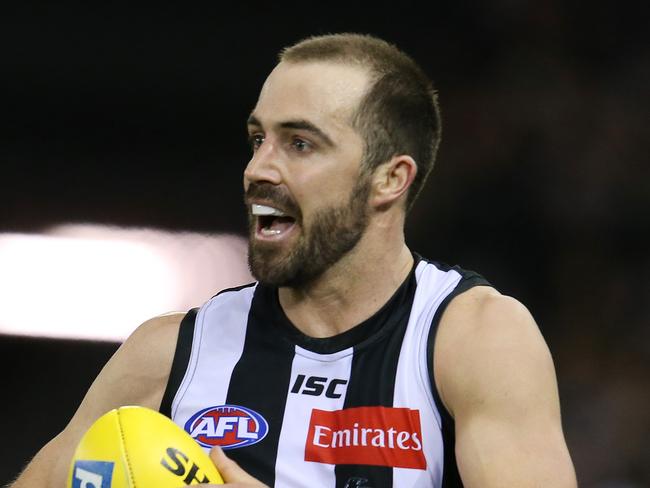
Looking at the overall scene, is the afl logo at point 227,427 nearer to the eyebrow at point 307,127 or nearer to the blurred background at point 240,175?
the eyebrow at point 307,127

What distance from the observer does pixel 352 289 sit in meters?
1.85

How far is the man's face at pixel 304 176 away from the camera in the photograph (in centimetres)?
176

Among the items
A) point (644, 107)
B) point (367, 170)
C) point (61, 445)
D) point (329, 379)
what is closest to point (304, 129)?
point (367, 170)

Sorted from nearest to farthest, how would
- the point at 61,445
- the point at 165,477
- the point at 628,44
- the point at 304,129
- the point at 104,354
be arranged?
the point at 165,477 < the point at 304,129 < the point at 61,445 < the point at 104,354 < the point at 628,44

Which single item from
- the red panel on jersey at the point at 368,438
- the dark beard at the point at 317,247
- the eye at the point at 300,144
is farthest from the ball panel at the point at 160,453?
the eye at the point at 300,144

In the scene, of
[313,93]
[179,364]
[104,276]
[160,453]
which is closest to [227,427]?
[179,364]

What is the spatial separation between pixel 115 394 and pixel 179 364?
0.42 ft

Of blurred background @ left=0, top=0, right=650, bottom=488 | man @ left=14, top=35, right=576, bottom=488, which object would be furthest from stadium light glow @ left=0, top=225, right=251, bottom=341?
man @ left=14, top=35, right=576, bottom=488

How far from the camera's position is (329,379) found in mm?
1786

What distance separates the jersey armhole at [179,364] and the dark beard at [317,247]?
20 cm

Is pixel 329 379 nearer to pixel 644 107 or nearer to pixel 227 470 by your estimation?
pixel 227 470

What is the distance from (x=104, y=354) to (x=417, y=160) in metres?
1.66

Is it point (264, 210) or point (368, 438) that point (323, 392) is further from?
point (264, 210)

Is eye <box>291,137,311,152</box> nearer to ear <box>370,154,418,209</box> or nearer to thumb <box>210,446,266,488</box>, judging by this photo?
ear <box>370,154,418,209</box>
